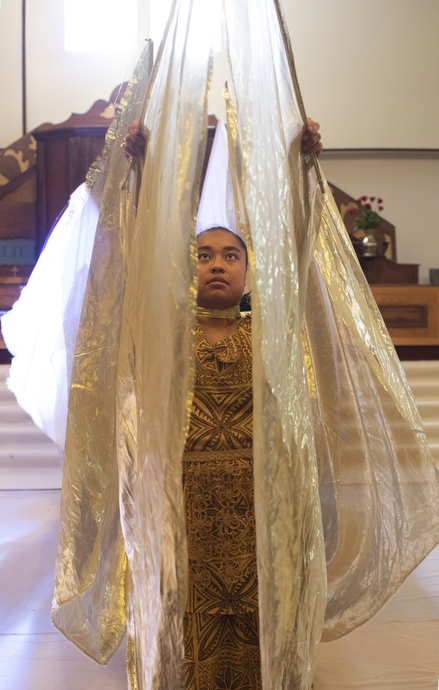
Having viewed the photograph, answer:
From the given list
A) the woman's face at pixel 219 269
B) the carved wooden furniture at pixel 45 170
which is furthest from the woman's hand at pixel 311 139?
the carved wooden furniture at pixel 45 170

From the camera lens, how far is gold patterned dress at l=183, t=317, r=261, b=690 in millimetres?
1096

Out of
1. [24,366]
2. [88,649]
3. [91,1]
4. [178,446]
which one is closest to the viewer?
[178,446]

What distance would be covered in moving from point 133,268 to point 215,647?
32.3 inches

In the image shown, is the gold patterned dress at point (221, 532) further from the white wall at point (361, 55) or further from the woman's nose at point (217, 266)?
the white wall at point (361, 55)

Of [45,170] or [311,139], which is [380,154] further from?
[311,139]

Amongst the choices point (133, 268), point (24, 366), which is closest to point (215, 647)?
point (133, 268)

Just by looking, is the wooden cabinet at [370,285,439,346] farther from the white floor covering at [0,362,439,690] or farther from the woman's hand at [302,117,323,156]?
the woman's hand at [302,117,323,156]

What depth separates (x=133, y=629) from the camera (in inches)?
40.9

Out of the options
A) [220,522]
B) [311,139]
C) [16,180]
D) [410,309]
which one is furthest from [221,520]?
[16,180]

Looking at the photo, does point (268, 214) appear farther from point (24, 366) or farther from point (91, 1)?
point (91, 1)

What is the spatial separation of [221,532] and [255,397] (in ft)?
1.34

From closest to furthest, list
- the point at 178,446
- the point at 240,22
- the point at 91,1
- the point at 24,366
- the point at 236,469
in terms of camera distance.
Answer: the point at 178,446 → the point at 240,22 → the point at 236,469 → the point at 24,366 → the point at 91,1

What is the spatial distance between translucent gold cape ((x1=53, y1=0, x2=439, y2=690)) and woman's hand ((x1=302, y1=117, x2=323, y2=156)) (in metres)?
0.02

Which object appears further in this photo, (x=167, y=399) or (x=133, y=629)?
(x=133, y=629)
